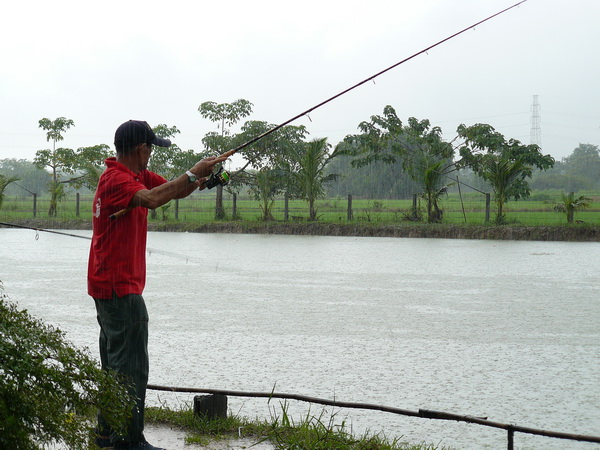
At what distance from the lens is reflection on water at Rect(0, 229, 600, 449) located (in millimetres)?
4316

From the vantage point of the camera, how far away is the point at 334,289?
9.27 meters

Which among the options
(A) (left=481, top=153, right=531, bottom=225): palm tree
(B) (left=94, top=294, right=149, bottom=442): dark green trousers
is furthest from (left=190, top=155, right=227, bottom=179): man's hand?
(A) (left=481, top=153, right=531, bottom=225): palm tree

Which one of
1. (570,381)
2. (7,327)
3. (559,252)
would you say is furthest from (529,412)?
(559,252)

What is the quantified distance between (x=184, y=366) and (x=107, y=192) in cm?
235

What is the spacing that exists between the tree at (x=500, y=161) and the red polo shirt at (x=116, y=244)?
17.3 m

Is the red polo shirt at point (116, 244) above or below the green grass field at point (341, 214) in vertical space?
below

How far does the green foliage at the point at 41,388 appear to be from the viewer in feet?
Answer: 6.91

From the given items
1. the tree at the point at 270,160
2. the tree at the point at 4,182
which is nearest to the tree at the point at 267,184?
the tree at the point at 270,160

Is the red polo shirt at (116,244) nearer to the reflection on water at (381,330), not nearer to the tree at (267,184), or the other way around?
the reflection on water at (381,330)

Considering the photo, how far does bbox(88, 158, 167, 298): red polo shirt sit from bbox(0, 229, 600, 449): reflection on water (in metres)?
0.24

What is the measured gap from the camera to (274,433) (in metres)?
3.08

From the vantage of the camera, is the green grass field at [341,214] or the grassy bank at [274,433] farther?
the green grass field at [341,214]

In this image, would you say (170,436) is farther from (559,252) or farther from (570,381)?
(559,252)

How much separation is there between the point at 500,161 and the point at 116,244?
1842cm
